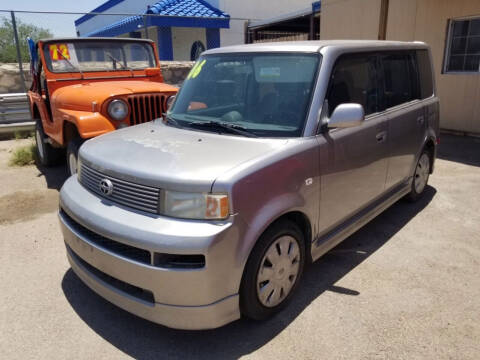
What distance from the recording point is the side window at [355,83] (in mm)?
3219

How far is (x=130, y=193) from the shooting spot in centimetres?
260

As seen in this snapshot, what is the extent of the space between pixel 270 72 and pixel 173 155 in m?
1.14

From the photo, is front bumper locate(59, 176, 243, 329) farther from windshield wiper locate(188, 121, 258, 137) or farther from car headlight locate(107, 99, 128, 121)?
car headlight locate(107, 99, 128, 121)

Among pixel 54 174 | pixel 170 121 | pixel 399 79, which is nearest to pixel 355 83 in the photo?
pixel 399 79

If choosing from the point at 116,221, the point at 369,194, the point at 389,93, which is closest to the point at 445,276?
the point at 369,194

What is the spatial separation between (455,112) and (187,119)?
745 centimetres

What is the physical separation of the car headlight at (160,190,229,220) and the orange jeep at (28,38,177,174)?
9.02 ft

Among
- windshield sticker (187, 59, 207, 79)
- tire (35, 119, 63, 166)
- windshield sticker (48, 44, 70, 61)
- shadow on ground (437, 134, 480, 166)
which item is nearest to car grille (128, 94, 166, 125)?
windshield sticker (187, 59, 207, 79)

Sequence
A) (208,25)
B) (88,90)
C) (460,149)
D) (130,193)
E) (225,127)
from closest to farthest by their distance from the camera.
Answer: (130,193) → (225,127) → (88,90) → (460,149) → (208,25)

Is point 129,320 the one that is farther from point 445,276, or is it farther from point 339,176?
point 445,276

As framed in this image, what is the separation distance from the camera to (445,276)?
11.4 feet

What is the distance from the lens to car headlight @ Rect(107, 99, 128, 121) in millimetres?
4977

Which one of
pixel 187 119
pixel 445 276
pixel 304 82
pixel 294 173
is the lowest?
pixel 445 276

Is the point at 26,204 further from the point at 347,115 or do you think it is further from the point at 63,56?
the point at 347,115
